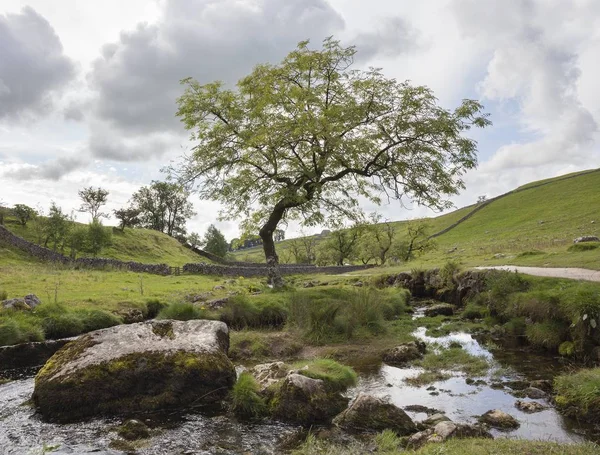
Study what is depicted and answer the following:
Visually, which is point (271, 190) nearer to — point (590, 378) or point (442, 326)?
point (442, 326)

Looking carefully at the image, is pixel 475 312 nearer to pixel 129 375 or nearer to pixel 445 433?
pixel 445 433

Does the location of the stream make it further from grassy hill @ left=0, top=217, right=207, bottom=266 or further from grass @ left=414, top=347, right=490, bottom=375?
grassy hill @ left=0, top=217, right=207, bottom=266

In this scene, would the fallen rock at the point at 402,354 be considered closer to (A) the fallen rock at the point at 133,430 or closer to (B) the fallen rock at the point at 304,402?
(B) the fallen rock at the point at 304,402

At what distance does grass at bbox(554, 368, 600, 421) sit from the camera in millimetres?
8414

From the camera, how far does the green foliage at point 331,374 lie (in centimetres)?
1007

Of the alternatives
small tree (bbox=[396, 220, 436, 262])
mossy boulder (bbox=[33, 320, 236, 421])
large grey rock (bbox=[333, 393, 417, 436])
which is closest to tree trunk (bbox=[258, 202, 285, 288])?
mossy boulder (bbox=[33, 320, 236, 421])

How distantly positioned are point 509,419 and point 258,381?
5.69m

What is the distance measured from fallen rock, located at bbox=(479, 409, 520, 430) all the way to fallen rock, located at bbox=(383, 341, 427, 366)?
5002 mm

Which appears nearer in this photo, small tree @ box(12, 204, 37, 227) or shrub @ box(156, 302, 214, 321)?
shrub @ box(156, 302, 214, 321)

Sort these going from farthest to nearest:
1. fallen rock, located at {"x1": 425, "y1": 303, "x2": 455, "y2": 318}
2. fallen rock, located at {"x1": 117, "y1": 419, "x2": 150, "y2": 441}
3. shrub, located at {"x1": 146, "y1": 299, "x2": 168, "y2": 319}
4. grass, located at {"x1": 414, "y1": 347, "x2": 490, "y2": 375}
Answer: shrub, located at {"x1": 146, "y1": 299, "x2": 168, "y2": 319}
fallen rock, located at {"x1": 425, "y1": 303, "x2": 455, "y2": 318}
grass, located at {"x1": 414, "y1": 347, "x2": 490, "y2": 375}
fallen rock, located at {"x1": 117, "y1": 419, "x2": 150, "y2": 441}

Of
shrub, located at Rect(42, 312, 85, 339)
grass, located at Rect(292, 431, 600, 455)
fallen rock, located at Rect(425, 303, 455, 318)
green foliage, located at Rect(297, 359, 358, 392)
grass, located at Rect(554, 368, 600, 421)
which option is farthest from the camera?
fallen rock, located at Rect(425, 303, 455, 318)

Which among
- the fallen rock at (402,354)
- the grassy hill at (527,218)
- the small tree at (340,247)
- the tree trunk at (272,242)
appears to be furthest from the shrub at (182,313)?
the small tree at (340,247)

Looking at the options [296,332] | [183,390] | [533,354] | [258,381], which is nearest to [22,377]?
[183,390]

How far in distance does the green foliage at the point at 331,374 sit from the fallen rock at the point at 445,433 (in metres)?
2.84
